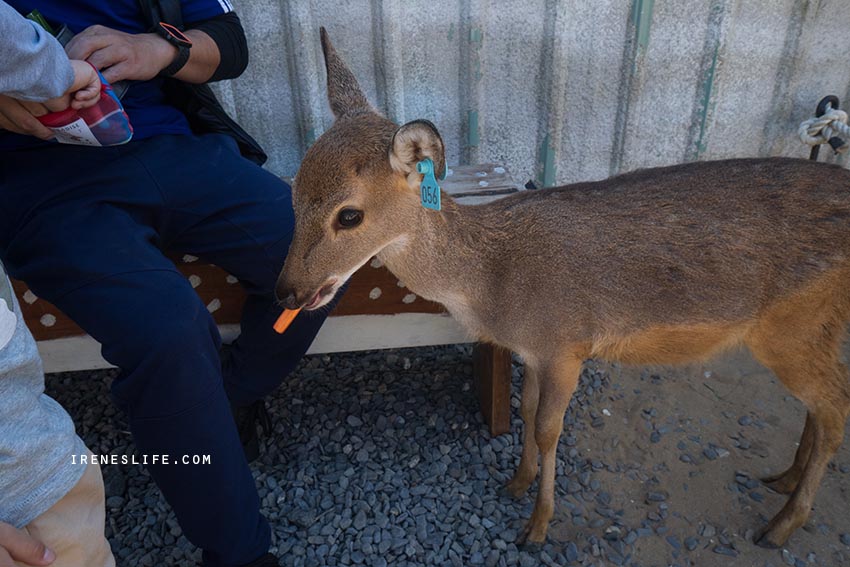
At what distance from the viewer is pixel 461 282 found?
2598 millimetres

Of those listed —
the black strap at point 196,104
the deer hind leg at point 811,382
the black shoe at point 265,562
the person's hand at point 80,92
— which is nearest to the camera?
the person's hand at point 80,92

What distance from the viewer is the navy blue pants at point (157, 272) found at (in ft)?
6.83

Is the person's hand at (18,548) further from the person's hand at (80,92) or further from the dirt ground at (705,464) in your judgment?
the dirt ground at (705,464)

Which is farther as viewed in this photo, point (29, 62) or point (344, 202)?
point (344, 202)

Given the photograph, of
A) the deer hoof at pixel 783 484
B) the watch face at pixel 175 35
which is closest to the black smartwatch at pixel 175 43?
the watch face at pixel 175 35

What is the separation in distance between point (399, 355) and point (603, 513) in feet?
5.00

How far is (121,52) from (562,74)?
251 centimetres

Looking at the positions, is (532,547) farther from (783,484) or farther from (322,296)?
(322,296)

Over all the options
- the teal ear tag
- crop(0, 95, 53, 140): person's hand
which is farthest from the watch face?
the teal ear tag

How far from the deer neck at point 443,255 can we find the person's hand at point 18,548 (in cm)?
142

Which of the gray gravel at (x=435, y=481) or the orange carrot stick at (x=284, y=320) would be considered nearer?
the orange carrot stick at (x=284, y=320)

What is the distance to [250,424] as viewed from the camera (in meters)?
3.21

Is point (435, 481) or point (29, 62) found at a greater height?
point (29, 62)

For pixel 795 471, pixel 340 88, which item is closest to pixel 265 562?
pixel 340 88
